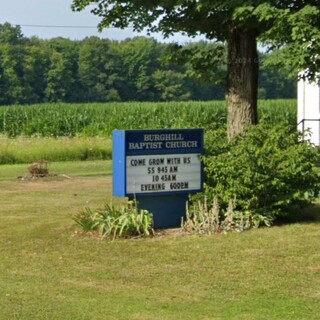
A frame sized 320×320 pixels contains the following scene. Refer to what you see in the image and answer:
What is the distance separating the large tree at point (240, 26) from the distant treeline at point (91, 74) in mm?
55875

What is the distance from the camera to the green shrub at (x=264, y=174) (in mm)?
13367

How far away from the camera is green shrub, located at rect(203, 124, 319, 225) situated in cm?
1337

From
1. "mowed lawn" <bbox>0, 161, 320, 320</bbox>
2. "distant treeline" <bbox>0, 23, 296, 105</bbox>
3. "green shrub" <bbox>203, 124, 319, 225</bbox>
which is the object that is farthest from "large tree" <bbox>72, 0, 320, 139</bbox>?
"distant treeline" <bbox>0, 23, 296, 105</bbox>

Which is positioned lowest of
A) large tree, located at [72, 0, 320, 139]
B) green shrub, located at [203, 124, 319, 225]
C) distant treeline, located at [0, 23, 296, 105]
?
green shrub, located at [203, 124, 319, 225]

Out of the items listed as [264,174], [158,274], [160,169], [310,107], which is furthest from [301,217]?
[310,107]

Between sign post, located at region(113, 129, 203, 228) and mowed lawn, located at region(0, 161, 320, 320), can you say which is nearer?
mowed lawn, located at region(0, 161, 320, 320)

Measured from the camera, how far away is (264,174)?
13.4 m

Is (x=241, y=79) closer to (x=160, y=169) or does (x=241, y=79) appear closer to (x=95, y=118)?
(x=160, y=169)

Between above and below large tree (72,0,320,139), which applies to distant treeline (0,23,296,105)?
above

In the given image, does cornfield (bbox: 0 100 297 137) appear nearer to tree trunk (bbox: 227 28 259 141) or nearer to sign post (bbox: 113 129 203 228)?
tree trunk (bbox: 227 28 259 141)

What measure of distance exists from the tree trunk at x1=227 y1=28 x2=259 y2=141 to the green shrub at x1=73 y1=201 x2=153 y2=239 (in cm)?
248

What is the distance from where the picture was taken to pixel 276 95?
8281 cm

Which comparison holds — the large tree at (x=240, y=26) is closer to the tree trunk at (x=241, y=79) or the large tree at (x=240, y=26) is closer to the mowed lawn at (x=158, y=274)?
the tree trunk at (x=241, y=79)

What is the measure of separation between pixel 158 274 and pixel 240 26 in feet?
16.4
